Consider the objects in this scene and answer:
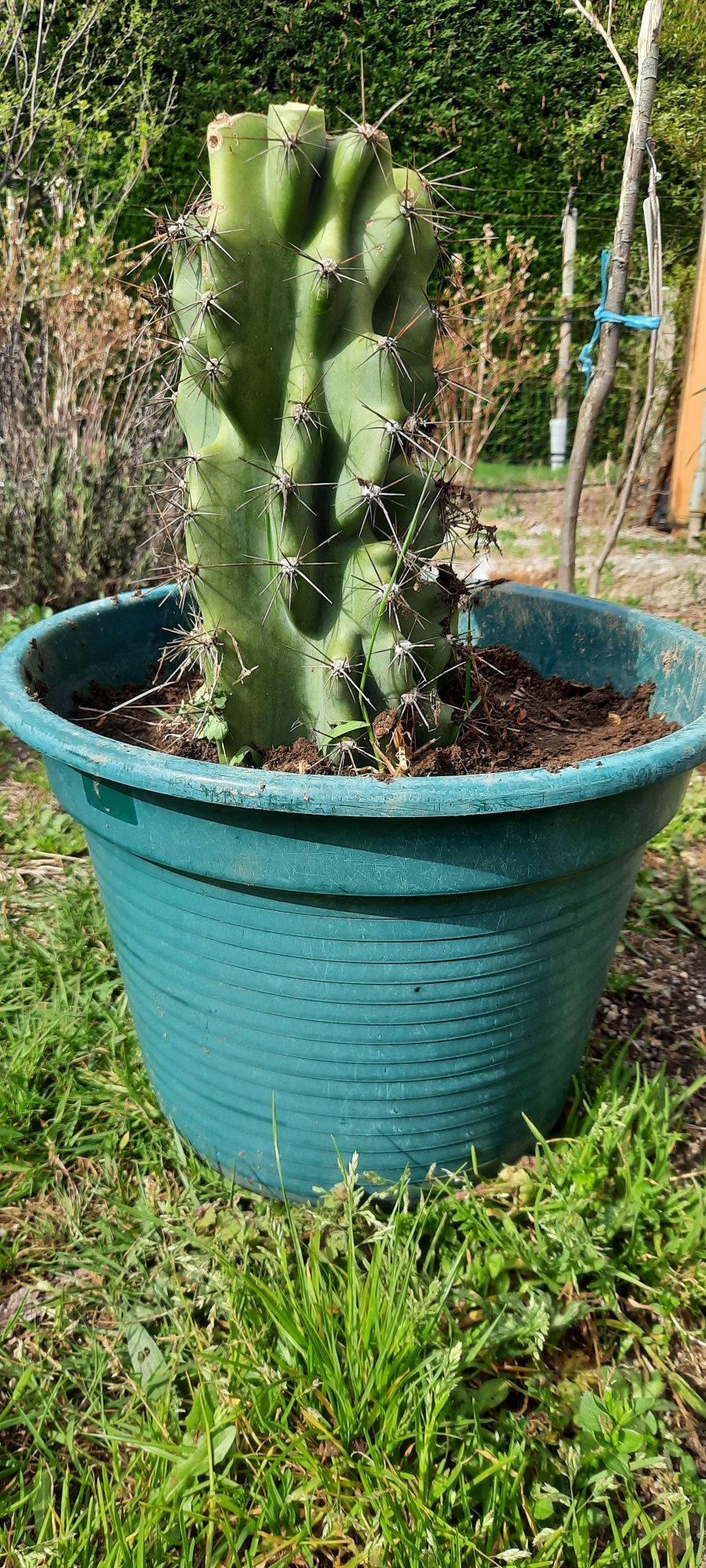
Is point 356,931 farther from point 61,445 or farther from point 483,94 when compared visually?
point 483,94

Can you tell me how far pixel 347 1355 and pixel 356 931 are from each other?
1.46 ft

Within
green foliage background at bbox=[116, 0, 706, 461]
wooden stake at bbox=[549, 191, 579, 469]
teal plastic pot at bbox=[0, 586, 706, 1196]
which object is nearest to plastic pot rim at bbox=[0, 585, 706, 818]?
teal plastic pot at bbox=[0, 586, 706, 1196]

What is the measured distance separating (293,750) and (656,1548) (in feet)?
3.07

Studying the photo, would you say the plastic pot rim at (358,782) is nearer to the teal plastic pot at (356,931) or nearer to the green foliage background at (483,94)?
the teal plastic pot at (356,931)

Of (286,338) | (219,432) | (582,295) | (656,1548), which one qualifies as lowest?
(656,1548)

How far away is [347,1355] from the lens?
993 millimetres

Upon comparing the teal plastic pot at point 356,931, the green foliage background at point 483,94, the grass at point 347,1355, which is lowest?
the grass at point 347,1355

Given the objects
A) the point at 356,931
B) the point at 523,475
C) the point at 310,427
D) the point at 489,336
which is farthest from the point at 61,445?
the point at 523,475

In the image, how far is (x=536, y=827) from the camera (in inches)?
39.9

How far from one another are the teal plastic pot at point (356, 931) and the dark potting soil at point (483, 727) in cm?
8

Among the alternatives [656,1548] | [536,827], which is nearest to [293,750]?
[536,827]

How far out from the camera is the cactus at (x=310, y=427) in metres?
1.01

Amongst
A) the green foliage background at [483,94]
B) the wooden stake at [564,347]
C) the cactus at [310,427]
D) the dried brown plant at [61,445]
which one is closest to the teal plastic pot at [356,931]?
the cactus at [310,427]

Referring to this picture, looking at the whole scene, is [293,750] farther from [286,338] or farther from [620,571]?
[620,571]
